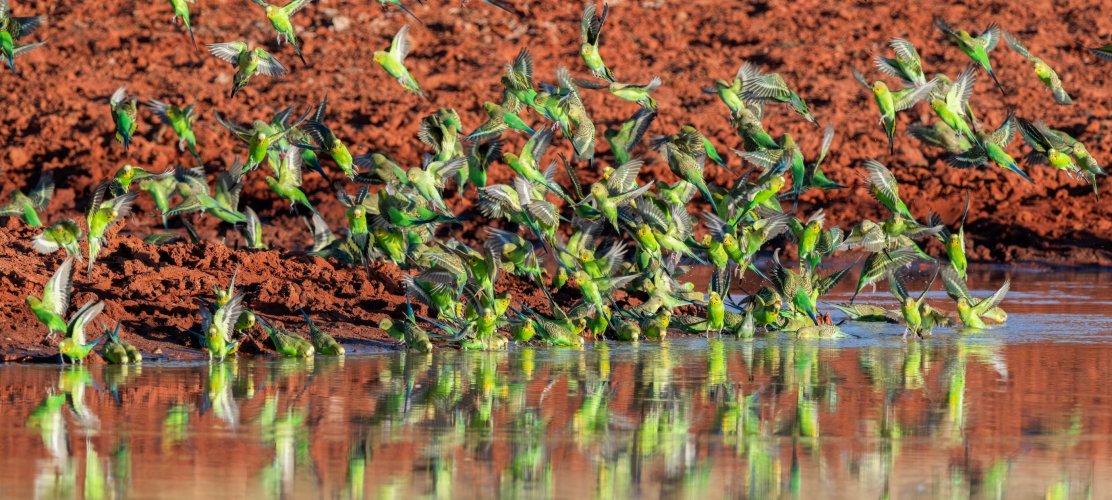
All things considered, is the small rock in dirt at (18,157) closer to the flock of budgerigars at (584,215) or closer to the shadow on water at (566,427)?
the flock of budgerigars at (584,215)

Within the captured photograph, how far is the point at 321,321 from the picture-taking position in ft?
40.8

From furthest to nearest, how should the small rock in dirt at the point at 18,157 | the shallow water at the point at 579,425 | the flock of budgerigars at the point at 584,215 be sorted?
the small rock in dirt at the point at 18,157 → the flock of budgerigars at the point at 584,215 → the shallow water at the point at 579,425

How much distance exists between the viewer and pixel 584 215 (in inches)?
506

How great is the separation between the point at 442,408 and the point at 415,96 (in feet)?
47.1

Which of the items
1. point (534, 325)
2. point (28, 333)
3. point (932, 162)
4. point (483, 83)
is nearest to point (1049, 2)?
point (932, 162)

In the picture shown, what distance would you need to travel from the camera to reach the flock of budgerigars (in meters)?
12.3

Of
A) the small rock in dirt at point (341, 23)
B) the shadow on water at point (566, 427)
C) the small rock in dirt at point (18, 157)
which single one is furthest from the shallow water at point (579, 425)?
the small rock in dirt at point (341, 23)

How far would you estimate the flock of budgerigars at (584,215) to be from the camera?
12258 millimetres

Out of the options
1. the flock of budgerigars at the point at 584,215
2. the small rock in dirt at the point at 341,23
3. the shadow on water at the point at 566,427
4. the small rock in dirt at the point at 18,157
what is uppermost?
the small rock in dirt at the point at 341,23

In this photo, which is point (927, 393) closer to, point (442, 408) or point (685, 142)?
point (442, 408)

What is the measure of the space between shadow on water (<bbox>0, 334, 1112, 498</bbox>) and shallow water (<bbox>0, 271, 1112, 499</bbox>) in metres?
0.02

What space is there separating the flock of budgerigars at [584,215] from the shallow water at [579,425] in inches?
23.3

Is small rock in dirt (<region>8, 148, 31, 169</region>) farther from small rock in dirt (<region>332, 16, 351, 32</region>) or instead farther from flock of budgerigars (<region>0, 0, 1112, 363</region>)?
flock of budgerigars (<region>0, 0, 1112, 363</region>)

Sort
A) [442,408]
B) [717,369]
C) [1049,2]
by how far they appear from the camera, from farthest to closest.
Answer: [1049,2] < [717,369] < [442,408]
